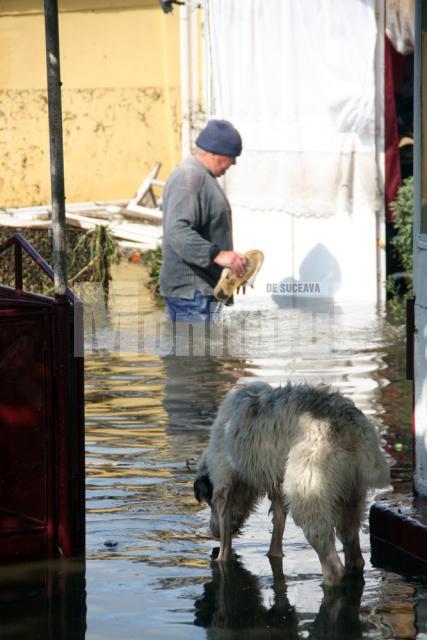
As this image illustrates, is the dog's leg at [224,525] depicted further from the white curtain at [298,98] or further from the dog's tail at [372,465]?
the white curtain at [298,98]

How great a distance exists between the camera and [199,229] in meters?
10.5

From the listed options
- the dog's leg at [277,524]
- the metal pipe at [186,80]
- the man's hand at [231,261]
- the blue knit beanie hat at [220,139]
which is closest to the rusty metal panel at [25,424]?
the dog's leg at [277,524]

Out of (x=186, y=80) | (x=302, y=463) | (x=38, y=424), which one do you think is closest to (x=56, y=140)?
(x=38, y=424)

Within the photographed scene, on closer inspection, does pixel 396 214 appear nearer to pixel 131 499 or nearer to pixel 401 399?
pixel 401 399

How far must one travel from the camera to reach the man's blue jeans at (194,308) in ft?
34.4

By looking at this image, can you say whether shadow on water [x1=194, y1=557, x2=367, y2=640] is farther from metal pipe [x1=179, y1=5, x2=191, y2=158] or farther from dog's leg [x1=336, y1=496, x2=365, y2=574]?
metal pipe [x1=179, y1=5, x2=191, y2=158]

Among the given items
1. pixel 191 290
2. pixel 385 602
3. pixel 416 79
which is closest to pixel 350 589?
pixel 385 602

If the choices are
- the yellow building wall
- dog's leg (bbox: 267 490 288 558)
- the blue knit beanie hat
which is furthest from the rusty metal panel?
the yellow building wall

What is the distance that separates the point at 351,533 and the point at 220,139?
4.93m

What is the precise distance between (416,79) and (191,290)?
4322mm

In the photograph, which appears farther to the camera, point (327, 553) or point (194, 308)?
point (194, 308)

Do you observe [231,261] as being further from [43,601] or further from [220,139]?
[43,601]

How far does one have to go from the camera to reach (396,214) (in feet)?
46.2

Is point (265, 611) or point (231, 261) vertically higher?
point (231, 261)
